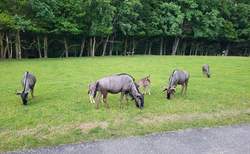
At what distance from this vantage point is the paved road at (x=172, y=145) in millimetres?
5594

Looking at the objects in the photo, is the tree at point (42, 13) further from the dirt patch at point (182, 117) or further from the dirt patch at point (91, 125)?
the dirt patch at point (182, 117)

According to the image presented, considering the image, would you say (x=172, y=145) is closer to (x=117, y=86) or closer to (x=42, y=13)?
(x=117, y=86)

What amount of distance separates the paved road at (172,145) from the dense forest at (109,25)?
94.9 feet

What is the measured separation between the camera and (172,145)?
5.94 meters

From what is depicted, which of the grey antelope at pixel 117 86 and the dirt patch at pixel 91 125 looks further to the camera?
the grey antelope at pixel 117 86

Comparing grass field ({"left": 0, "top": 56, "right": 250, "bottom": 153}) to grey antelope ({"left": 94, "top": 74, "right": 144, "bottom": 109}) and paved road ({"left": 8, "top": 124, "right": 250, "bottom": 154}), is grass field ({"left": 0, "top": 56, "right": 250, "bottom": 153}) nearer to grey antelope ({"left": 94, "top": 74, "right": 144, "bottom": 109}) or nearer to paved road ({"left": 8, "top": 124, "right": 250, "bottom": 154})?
paved road ({"left": 8, "top": 124, "right": 250, "bottom": 154})

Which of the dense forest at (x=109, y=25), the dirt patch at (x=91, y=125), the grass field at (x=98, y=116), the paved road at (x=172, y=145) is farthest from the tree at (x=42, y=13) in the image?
the paved road at (x=172, y=145)

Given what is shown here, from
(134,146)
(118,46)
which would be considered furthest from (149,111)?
(118,46)

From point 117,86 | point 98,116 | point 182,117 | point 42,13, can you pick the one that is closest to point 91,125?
point 98,116

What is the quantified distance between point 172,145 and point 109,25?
36050 millimetres

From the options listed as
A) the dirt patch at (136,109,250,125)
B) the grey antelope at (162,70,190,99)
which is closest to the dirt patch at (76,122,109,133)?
the dirt patch at (136,109,250,125)

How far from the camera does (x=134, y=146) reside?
→ 5840mm

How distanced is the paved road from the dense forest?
28917 mm

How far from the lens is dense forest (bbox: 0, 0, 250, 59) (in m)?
31.4
